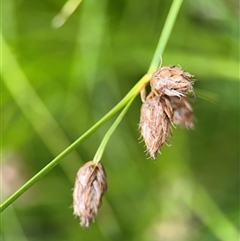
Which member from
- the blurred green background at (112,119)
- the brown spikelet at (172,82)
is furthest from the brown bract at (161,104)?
the blurred green background at (112,119)

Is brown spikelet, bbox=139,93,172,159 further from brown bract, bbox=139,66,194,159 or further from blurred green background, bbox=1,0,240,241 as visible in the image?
blurred green background, bbox=1,0,240,241

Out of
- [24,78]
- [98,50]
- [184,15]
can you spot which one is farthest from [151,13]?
[24,78]

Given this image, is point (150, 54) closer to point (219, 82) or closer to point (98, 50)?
point (98, 50)

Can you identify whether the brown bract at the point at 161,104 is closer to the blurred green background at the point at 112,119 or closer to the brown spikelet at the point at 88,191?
the brown spikelet at the point at 88,191

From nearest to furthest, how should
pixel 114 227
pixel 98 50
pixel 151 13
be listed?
pixel 98 50
pixel 151 13
pixel 114 227

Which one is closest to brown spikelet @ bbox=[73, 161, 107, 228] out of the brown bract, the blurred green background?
the brown bract

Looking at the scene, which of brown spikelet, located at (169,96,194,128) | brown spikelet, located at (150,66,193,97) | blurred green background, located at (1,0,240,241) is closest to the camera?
brown spikelet, located at (150,66,193,97)

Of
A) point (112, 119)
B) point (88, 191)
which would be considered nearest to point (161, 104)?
point (88, 191)
